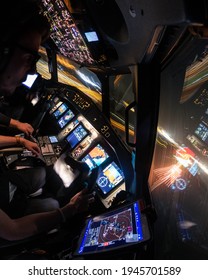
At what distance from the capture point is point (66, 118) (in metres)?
3.78

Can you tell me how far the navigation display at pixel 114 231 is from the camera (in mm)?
1282

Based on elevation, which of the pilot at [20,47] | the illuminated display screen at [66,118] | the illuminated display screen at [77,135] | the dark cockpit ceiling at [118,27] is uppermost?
the dark cockpit ceiling at [118,27]

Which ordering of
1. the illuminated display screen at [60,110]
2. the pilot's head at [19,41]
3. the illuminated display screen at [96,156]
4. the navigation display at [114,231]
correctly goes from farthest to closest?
the illuminated display screen at [60,110] < the illuminated display screen at [96,156] < the navigation display at [114,231] < the pilot's head at [19,41]

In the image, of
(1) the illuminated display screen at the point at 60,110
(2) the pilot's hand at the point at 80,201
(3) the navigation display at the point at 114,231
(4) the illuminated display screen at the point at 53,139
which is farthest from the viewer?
(1) the illuminated display screen at the point at 60,110

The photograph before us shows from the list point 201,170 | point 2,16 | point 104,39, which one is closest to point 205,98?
point 201,170

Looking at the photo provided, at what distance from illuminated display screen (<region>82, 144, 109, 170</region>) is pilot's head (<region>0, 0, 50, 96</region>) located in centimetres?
173

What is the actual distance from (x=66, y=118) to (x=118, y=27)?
208 centimetres

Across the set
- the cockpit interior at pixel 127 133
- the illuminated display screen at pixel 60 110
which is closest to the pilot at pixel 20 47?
the cockpit interior at pixel 127 133

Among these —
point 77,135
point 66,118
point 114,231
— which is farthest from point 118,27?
point 66,118

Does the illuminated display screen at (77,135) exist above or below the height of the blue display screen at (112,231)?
above

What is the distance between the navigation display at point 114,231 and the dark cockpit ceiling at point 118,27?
95 centimetres

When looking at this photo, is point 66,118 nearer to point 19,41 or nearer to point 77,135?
point 77,135

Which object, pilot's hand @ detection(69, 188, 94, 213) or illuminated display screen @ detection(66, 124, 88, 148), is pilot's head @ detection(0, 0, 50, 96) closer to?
pilot's hand @ detection(69, 188, 94, 213)

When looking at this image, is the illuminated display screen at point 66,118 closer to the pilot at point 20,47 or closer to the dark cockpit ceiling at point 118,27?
the dark cockpit ceiling at point 118,27
